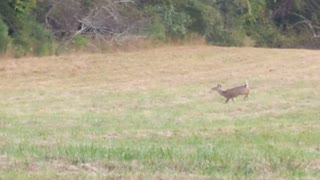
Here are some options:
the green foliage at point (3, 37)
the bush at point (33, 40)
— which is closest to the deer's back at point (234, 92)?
the green foliage at point (3, 37)

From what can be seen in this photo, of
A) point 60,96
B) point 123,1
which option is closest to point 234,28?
point 123,1

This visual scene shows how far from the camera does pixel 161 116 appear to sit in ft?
59.0

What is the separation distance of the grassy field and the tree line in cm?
117

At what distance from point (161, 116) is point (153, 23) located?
17216 millimetres

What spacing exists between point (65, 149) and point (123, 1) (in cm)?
2512

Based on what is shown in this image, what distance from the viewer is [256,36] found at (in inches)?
1599

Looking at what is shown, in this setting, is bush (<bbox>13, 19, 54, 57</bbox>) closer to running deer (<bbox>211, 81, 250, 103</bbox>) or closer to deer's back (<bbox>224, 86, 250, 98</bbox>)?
running deer (<bbox>211, 81, 250, 103</bbox>)

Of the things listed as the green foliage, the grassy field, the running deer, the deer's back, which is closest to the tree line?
the green foliage

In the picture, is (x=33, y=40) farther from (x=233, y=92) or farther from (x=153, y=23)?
(x=233, y=92)

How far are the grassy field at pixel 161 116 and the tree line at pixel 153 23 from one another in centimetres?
117

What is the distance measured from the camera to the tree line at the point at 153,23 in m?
31.9

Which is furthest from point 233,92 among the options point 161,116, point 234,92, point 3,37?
point 3,37

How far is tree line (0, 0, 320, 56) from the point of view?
31.9 meters

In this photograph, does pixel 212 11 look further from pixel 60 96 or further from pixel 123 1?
pixel 60 96
